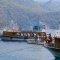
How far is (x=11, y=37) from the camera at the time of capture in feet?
329

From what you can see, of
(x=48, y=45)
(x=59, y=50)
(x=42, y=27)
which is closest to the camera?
(x=59, y=50)

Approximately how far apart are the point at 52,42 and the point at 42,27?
2494 inches

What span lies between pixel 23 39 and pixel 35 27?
46.3 feet

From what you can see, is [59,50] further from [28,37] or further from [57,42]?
[28,37]

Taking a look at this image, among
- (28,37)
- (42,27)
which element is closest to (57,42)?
(28,37)

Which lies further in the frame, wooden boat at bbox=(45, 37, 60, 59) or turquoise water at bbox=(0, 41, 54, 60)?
turquoise water at bbox=(0, 41, 54, 60)

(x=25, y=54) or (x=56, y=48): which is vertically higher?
(x=56, y=48)

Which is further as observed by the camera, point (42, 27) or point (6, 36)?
point (42, 27)

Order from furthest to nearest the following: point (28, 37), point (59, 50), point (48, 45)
A: point (28, 37) → point (48, 45) → point (59, 50)

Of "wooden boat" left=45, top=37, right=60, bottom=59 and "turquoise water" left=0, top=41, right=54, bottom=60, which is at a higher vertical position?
"wooden boat" left=45, top=37, right=60, bottom=59

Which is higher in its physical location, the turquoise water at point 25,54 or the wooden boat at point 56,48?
the wooden boat at point 56,48

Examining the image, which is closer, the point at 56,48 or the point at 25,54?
the point at 56,48

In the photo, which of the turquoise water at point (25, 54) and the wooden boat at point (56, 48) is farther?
the turquoise water at point (25, 54)

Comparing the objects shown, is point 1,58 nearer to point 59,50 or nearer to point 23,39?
point 59,50
